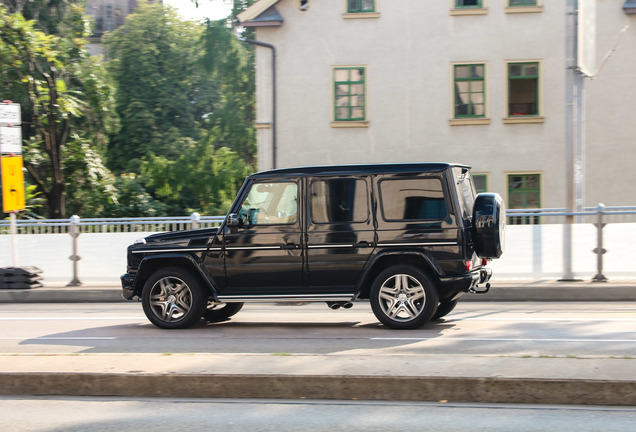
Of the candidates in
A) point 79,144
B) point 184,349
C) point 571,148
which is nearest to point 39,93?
point 79,144

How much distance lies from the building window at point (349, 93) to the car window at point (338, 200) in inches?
622

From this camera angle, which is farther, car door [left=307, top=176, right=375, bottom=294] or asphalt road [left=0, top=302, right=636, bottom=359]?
car door [left=307, top=176, right=375, bottom=294]

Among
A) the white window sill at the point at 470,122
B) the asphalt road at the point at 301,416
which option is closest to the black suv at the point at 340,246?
the asphalt road at the point at 301,416

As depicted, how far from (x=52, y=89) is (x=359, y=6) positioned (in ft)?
34.8

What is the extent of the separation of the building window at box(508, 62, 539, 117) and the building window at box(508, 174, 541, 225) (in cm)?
195

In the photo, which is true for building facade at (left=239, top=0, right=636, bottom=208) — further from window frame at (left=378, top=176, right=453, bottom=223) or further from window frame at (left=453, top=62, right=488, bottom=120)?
window frame at (left=378, top=176, right=453, bottom=223)

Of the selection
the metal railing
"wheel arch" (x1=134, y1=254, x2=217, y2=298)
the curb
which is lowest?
the curb

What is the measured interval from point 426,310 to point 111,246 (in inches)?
317

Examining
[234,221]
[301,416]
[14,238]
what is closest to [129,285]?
[234,221]

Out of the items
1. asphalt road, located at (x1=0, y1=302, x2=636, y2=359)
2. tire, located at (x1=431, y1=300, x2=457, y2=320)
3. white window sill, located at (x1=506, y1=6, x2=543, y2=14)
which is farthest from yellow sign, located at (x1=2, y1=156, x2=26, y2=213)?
white window sill, located at (x1=506, y1=6, x2=543, y2=14)

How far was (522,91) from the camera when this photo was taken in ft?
79.5

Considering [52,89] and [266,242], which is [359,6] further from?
[266,242]

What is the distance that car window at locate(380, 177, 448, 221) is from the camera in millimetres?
8805

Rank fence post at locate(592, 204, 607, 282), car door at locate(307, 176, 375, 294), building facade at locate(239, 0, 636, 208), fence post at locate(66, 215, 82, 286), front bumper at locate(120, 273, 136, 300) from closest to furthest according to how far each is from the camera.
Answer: car door at locate(307, 176, 375, 294) → front bumper at locate(120, 273, 136, 300) → fence post at locate(592, 204, 607, 282) → fence post at locate(66, 215, 82, 286) → building facade at locate(239, 0, 636, 208)
